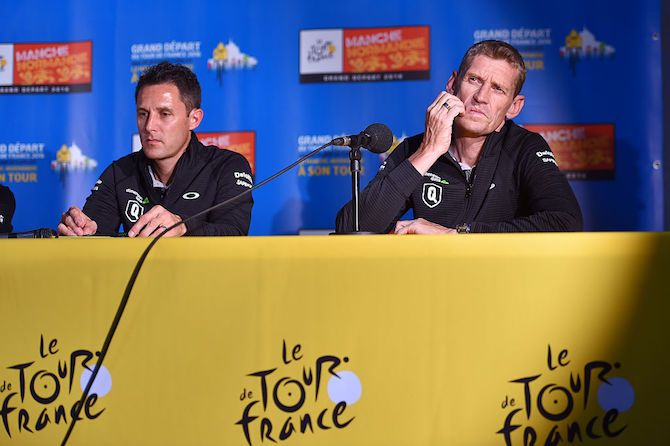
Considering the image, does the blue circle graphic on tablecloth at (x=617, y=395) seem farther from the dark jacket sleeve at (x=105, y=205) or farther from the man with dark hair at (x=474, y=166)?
the dark jacket sleeve at (x=105, y=205)

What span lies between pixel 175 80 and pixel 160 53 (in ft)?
3.17

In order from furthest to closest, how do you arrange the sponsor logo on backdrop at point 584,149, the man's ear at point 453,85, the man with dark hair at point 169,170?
the sponsor logo on backdrop at point 584,149, the man with dark hair at point 169,170, the man's ear at point 453,85

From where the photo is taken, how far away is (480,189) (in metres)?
2.66

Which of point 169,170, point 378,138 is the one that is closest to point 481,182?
point 378,138

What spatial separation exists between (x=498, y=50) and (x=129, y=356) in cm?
169

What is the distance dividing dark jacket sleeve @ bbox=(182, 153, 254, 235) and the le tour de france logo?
105 centimetres

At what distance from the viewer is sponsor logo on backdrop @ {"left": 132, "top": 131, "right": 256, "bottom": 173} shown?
3.72m

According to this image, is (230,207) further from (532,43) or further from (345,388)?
(532,43)

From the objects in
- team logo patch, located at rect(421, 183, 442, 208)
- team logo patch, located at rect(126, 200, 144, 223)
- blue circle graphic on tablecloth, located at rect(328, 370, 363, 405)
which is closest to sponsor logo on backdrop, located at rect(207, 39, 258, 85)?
team logo patch, located at rect(126, 200, 144, 223)

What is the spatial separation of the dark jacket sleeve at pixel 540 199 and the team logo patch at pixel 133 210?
51.1 inches

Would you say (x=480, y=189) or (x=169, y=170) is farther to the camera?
(x=169, y=170)

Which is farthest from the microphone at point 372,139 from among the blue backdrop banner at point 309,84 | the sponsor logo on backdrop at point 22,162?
the sponsor logo on backdrop at point 22,162

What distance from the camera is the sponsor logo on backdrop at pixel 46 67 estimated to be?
389cm

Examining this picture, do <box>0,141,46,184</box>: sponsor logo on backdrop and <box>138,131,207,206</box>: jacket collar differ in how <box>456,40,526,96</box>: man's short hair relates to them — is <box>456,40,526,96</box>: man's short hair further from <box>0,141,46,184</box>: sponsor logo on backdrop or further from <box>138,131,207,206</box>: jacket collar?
<box>0,141,46,184</box>: sponsor logo on backdrop
